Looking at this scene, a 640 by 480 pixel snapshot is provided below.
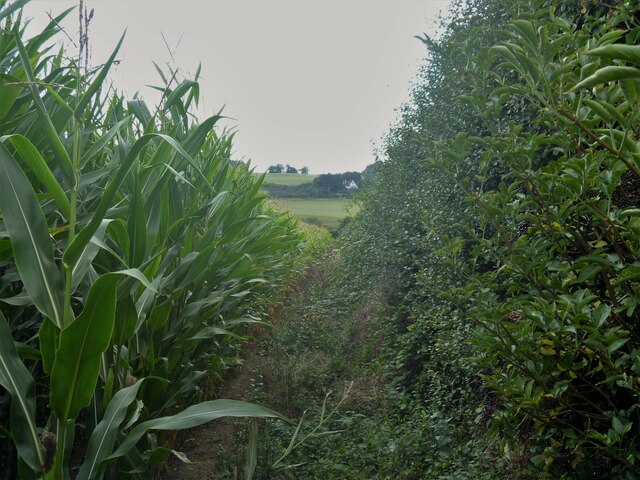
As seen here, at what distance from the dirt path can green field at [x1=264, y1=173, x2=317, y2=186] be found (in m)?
16.5

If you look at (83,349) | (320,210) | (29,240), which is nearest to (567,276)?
(83,349)

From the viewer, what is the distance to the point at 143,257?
1.77 meters

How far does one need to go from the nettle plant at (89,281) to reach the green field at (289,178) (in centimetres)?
1694

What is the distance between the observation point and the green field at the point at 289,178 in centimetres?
1991

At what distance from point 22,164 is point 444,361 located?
2.39 m

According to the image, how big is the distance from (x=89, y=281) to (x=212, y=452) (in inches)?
56.6

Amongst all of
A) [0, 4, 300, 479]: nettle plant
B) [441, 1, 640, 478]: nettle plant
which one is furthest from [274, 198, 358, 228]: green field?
[441, 1, 640, 478]: nettle plant

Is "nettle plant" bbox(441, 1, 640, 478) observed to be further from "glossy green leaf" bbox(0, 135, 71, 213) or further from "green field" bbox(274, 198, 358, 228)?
"green field" bbox(274, 198, 358, 228)

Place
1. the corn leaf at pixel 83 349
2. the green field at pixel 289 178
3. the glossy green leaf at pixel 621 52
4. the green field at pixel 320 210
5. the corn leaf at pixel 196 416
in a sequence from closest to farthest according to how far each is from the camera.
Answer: the glossy green leaf at pixel 621 52 < the corn leaf at pixel 83 349 < the corn leaf at pixel 196 416 < the green field at pixel 320 210 < the green field at pixel 289 178

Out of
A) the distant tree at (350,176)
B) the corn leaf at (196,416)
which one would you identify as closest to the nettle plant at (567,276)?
the corn leaf at (196,416)

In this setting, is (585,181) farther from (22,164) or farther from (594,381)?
(22,164)

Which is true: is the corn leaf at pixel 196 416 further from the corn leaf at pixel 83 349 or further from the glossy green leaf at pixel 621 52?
the glossy green leaf at pixel 621 52

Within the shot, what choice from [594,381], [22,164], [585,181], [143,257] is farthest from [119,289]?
[594,381]

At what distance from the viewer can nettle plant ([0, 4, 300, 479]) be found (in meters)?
1.22
